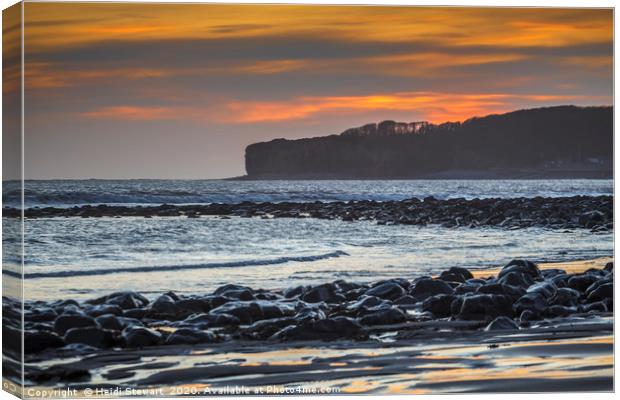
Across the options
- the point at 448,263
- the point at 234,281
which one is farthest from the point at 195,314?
the point at 448,263

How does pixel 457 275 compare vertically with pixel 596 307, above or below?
above

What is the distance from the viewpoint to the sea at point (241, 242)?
12.8 meters

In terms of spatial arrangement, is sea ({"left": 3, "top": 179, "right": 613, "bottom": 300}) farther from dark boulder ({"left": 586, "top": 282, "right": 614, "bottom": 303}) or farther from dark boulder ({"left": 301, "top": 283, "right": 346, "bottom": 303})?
dark boulder ({"left": 586, "top": 282, "right": 614, "bottom": 303})


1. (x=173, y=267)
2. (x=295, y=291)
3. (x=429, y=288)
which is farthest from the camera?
(x=429, y=288)

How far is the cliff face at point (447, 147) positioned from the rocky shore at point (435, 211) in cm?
30

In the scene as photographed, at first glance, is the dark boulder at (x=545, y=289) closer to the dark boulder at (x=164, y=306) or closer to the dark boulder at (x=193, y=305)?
the dark boulder at (x=193, y=305)

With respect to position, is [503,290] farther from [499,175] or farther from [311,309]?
[311,309]

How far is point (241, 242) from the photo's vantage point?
43.1ft

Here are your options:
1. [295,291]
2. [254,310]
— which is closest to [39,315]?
[254,310]

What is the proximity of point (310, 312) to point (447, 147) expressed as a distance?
7.14ft

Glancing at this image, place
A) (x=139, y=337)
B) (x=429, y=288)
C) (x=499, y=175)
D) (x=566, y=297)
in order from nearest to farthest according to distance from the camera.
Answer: (x=139, y=337) → (x=429, y=288) → (x=566, y=297) → (x=499, y=175)

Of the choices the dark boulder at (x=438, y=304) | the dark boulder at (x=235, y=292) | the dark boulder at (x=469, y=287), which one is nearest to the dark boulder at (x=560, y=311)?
the dark boulder at (x=469, y=287)

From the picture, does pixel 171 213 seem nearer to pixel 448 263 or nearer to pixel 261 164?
pixel 261 164

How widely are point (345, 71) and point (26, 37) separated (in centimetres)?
288
